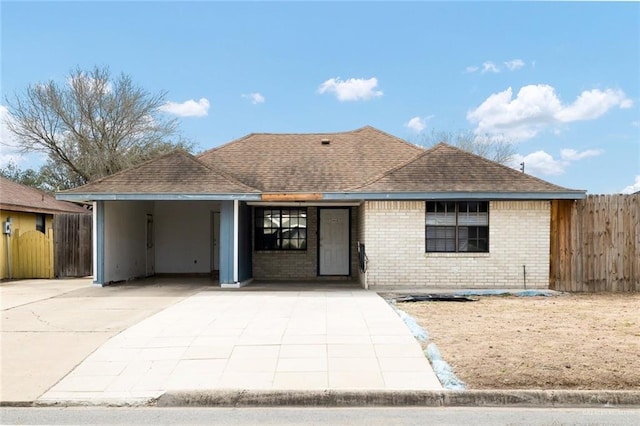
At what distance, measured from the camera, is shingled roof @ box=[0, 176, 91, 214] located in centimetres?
1769

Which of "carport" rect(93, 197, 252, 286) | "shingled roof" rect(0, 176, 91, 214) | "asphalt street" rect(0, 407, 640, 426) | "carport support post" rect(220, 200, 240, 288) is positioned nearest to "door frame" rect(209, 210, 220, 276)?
"carport" rect(93, 197, 252, 286)

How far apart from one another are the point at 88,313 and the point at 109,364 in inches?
155

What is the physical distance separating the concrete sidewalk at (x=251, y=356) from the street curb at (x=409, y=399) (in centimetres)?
13

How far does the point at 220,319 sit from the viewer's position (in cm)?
949

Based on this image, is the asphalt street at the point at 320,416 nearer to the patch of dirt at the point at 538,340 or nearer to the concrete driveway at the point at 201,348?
the concrete driveway at the point at 201,348

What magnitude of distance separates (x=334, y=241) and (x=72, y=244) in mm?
8998

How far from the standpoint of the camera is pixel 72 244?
695 inches

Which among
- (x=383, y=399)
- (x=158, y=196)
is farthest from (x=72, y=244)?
(x=383, y=399)

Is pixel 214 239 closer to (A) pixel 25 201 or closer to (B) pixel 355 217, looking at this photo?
(B) pixel 355 217

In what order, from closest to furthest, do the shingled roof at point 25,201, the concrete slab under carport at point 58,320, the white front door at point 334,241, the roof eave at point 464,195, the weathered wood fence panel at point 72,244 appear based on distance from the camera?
the concrete slab under carport at point 58,320 < the roof eave at point 464,195 < the white front door at point 334,241 < the weathered wood fence panel at point 72,244 < the shingled roof at point 25,201

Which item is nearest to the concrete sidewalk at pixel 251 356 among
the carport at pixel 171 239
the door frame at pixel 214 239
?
the carport at pixel 171 239

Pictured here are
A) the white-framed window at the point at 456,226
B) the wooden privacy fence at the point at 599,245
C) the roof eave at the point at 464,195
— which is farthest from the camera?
the white-framed window at the point at 456,226

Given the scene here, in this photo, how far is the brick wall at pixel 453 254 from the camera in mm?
13758

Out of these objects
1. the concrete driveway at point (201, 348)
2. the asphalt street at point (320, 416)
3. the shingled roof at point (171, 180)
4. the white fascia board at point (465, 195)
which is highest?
the shingled roof at point (171, 180)
